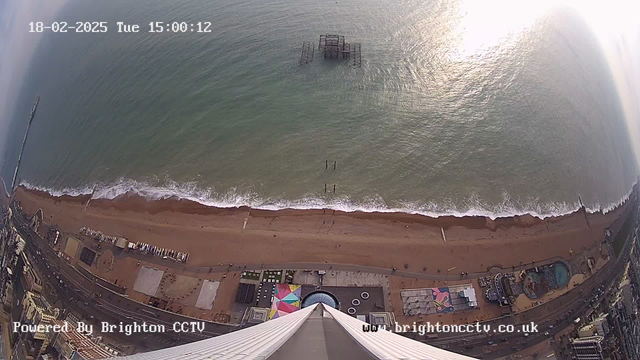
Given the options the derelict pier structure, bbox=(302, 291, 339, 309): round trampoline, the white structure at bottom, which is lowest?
the white structure at bottom

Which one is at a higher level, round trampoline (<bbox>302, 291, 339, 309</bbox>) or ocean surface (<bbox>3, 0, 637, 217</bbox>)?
ocean surface (<bbox>3, 0, 637, 217</bbox>)

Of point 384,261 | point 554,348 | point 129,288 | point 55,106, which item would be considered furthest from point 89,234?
point 554,348

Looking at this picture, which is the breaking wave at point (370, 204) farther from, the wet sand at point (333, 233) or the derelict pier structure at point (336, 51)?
the derelict pier structure at point (336, 51)

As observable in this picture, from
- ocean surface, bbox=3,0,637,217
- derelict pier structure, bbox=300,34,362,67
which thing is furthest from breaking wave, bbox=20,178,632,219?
derelict pier structure, bbox=300,34,362,67

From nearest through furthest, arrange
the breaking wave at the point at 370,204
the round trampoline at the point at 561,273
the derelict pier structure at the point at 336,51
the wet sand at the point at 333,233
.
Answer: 1. the round trampoline at the point at 561,273
2. the wet sand at the point at 333,233
3. the breaking wave at the point at 370,204
4. the derelict pier structure at the point at 336,51

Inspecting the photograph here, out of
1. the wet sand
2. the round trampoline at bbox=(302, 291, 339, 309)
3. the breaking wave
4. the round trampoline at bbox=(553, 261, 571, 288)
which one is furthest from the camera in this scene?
the breaking wave

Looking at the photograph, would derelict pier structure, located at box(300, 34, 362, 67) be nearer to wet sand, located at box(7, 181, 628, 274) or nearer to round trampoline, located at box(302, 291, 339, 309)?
wet sand, located at box(7, 181, 628, 274)

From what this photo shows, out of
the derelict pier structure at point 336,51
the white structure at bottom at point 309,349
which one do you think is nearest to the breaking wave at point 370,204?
the white structure at bottom at point 309,349
